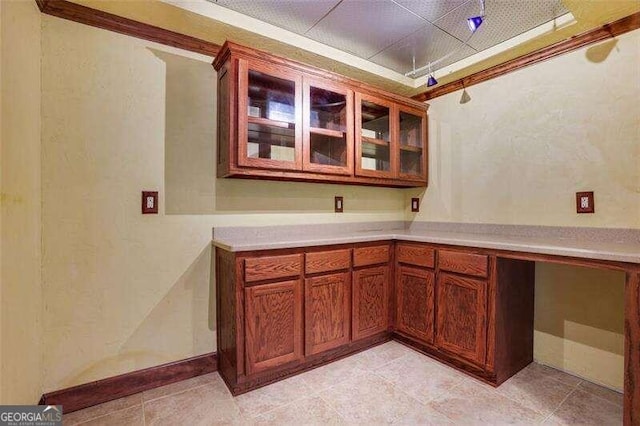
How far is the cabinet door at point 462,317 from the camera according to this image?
1961 mm

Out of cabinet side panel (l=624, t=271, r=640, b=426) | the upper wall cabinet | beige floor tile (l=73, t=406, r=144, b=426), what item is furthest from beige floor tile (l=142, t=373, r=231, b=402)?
cabinet side panel (l=624, t=271, r=640, b=426)

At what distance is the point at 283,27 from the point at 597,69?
2068 millimetres

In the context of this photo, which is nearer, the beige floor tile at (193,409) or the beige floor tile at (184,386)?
the beige floor tile at (193,409)

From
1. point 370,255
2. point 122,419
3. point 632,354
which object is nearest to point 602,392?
point 632,354

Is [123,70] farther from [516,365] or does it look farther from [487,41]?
[516,365]

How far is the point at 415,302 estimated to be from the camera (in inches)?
93.2

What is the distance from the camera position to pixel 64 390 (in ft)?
5.54

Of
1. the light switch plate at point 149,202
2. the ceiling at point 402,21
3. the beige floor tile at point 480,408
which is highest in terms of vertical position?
the ceiling at point 402,21

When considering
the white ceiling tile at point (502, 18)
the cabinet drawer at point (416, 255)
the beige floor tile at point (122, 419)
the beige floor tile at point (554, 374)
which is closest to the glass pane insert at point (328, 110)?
the white ceiling tile at point (502, 18)

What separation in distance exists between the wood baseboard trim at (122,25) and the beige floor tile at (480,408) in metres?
2.65

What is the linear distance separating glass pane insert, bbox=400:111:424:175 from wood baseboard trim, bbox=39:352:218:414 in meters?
2.22

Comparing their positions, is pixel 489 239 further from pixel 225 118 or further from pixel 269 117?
pixel 225 118

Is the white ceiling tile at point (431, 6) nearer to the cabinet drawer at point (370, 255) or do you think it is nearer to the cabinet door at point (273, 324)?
the cabinet drawer at point (370, 255)

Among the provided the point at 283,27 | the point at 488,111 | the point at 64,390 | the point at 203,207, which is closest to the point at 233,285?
the point at 203,207
